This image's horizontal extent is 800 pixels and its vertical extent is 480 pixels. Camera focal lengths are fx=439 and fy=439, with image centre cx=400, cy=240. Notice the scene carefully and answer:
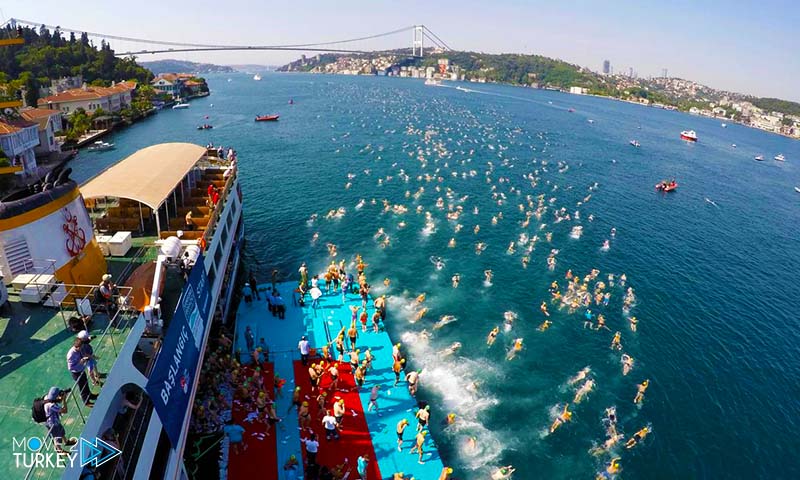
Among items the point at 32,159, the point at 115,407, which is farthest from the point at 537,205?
the point at 32,159

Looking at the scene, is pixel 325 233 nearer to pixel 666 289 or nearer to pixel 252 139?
pixel 666 289

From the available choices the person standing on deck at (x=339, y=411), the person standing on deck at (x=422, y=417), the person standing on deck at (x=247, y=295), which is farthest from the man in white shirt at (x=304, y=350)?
the person standing on deck at (x=247, y=295)

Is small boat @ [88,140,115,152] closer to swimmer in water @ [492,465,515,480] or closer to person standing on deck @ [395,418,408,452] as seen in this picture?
person standing on deck @ [395,418,408,452]

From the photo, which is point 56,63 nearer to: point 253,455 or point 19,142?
point 19,142

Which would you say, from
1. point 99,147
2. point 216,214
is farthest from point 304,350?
point 99,147

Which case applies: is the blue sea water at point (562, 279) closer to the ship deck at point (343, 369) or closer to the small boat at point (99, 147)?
the ship deck at point (343, 369)

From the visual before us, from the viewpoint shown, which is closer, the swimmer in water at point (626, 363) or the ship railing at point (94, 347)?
the ship railing at point (94, 347)

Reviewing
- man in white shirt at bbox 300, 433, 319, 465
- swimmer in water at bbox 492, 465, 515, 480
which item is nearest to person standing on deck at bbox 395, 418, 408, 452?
man in white shirt at bbox 300, 433, 319, 465
